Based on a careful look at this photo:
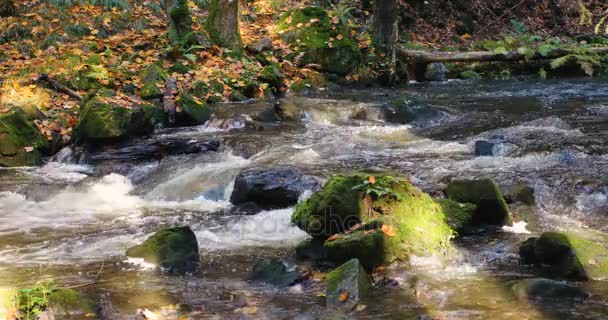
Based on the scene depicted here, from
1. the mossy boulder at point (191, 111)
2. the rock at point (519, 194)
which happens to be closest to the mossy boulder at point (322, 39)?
the mossy boulder at point (191, 111)

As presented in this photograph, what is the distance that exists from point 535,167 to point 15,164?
24.0 feet

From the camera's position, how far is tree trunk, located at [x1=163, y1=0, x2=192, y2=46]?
46.6 ft

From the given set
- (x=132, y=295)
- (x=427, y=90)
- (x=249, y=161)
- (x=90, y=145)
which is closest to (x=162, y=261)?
(x=132, y=295)

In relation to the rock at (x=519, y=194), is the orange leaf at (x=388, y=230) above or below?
above

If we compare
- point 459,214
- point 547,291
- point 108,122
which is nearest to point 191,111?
point 108,122

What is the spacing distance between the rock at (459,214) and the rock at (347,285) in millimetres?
1562

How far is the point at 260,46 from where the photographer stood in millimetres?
14922

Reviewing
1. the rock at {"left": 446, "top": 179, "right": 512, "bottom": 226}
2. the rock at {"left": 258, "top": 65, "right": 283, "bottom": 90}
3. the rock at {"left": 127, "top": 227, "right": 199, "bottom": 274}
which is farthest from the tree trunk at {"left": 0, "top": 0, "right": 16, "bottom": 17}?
the rock at {"left": 446, "top": 179, "right": 512, "bottom": 226}

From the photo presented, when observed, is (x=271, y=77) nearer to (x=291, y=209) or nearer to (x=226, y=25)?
(x=226, y=25)

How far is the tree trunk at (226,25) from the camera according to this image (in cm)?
1453

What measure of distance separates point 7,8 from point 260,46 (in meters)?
5.79

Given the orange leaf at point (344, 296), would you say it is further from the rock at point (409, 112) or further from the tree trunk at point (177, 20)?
the tree trunk at point (177, 20)

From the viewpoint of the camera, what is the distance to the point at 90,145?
9812 mm

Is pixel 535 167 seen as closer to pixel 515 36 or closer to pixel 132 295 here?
pixel 132 295
